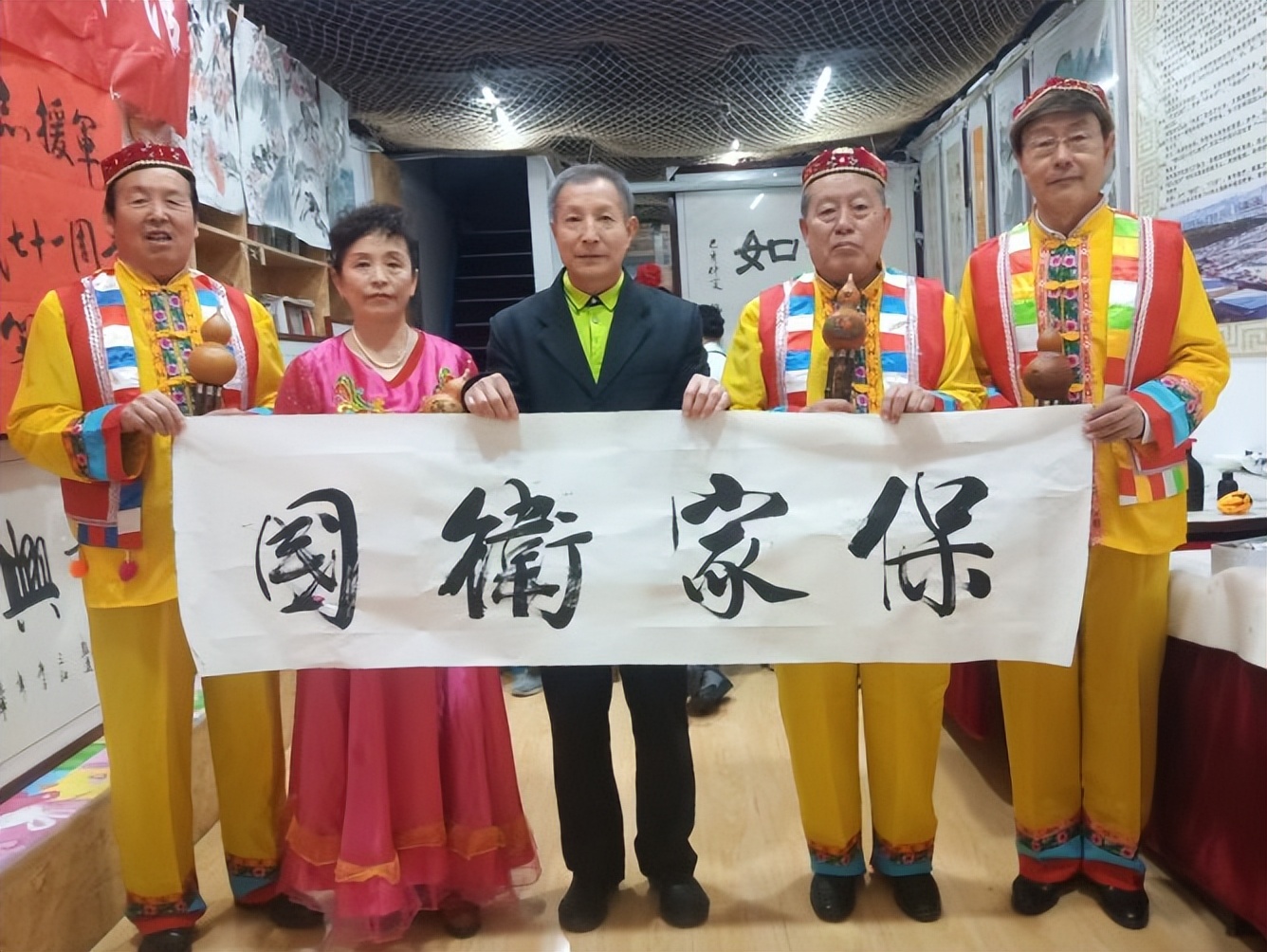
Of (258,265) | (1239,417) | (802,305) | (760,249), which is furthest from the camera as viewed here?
(760,249)

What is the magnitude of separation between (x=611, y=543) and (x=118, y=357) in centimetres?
103

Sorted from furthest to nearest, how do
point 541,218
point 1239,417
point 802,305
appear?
point 541,218 < point 1239,417 < point 802,305

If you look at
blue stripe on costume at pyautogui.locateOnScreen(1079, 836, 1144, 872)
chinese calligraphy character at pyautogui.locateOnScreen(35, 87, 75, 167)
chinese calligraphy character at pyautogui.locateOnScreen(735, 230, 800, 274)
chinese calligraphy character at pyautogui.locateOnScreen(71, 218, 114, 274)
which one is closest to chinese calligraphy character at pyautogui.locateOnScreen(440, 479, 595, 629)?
blue stripe on costume at pyautogui.locateOnScreen(1079, 836, 1144, 872)

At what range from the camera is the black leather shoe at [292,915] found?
76.2 inches

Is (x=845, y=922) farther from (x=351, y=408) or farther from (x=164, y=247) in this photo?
(x=164, y=247)

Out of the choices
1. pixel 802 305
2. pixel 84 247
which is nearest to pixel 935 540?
pixel 802 305

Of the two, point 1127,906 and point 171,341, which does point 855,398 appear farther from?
point 171,341

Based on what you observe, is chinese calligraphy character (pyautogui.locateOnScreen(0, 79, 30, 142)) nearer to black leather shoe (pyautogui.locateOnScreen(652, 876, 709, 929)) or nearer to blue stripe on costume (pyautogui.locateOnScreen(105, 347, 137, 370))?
blue stripe on costume (pyautogui.locateOnScreen(105, 347, 137, 370))

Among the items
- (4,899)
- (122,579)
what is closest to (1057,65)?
(122,579)

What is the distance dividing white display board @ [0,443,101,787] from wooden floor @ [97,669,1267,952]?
1.67 feet

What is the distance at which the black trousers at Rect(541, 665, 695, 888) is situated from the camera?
1.83m

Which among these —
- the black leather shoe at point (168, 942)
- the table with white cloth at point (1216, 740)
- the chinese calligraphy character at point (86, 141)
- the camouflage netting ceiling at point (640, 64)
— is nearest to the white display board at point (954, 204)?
the camouflage netting ceiling at point (640, 64)

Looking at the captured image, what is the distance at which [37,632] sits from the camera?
2385mm

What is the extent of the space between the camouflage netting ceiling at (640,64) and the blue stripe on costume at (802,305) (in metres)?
2.44
